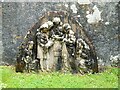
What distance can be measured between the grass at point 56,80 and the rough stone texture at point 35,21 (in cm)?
88

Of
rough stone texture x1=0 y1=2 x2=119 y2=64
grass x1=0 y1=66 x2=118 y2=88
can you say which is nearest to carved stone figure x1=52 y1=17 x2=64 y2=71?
grass x1=0 y1=66 x2=118 y2=88

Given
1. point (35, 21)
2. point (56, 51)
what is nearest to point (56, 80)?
point (56, 51)

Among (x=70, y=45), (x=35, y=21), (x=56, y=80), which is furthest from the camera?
(x=35, y=21)

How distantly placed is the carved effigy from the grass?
28 cm

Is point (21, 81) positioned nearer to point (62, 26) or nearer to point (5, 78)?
point (5, 78)

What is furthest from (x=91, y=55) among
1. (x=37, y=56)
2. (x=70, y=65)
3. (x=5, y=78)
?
(x=5, y=78)

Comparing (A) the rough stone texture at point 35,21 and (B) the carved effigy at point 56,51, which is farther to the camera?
(A) the rough stone texture at point 35,21

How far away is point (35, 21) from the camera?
1209 cm

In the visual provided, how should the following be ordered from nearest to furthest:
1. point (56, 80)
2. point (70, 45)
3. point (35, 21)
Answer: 1. point (56, 80)
2. point (70, 45)
3. point (35, 21)

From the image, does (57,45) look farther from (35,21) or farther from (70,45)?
(35,21)

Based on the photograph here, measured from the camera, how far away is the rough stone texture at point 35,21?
1213 centimetres

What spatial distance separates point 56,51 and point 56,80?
45.0 inches

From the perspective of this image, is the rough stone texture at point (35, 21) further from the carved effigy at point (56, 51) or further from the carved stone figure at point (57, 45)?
the carved stone figure at point (57, 45)

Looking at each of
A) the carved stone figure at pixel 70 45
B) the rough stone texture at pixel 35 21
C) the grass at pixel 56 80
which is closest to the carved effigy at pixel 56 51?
the carved stone figure at pixel 70 45
